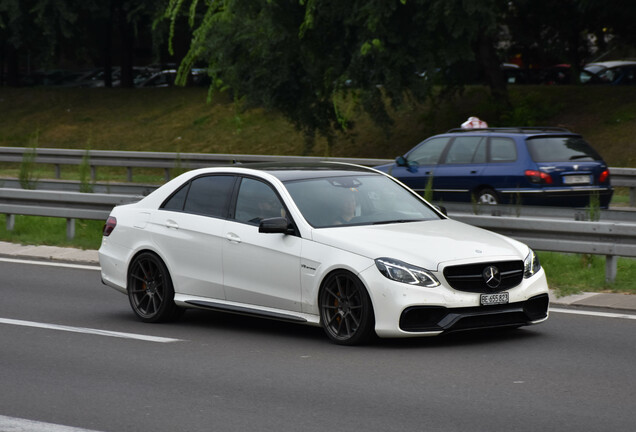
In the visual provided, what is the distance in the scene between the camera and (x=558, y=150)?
17.8 meters

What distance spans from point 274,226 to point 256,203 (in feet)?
2.21

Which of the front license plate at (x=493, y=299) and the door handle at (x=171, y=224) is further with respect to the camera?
the door handle at (x=171, y=224)

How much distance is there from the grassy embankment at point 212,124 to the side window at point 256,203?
5950mm

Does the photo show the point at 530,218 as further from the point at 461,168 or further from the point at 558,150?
Answer: the point at 461,168

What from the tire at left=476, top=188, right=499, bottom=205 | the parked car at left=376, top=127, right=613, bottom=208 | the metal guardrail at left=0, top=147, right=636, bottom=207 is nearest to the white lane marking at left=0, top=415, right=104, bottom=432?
the parked car at left=376, top=127, right=613, bottom=208

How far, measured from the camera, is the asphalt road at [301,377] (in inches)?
252

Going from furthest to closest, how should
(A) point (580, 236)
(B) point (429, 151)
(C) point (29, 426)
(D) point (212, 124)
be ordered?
(D) point (212, 124)
(B) point (429, 151)
(A) point (580, 236)
(C) point (29, 426)

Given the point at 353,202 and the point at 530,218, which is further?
the point at 530,218

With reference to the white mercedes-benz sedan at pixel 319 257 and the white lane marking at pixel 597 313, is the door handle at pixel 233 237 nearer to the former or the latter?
the white mercedes-benz sedan at pixel 319 257

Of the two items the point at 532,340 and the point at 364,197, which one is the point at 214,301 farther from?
the point at 532,340

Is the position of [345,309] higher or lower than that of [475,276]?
lower

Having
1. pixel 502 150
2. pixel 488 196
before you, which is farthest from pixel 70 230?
pixel 502 150

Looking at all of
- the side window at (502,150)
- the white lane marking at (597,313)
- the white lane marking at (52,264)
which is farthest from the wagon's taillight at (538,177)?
the white lane marking at (597,313)

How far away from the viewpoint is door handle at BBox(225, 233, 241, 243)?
928cm
